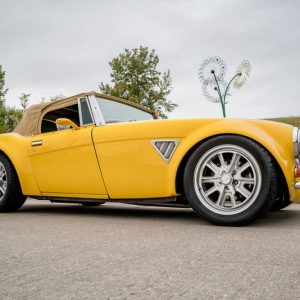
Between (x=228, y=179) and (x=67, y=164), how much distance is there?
5.55 feet

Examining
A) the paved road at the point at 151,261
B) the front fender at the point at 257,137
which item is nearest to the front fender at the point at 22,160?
the paved road at the point at 151,261

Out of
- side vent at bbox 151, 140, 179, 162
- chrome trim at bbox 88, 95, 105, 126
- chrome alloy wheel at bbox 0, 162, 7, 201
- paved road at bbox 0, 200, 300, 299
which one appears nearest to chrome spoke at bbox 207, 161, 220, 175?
side vent at bbox 151, 140, 179, 162

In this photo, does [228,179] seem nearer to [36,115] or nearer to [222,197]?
[222,197]

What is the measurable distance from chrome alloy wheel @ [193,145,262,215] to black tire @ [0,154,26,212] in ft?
7.64

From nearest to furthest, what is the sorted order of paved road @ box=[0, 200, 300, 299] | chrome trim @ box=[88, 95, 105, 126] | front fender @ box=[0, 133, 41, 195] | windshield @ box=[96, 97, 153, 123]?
paved road @ box=[0, 200, 300, 299]
chrome trim @ box=[88, 95, 105, 126]
windshield @ box=[96, 97, 153, 123]
front fender @ box=[0, 133, 41, 195]

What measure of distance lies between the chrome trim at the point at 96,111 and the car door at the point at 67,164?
133 millimetres

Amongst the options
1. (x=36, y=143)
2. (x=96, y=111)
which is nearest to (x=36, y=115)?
(x=36, y=143)

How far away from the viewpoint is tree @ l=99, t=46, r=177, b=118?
26266 millimetres

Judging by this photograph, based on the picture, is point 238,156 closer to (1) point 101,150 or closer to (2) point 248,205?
(2) point 248,205

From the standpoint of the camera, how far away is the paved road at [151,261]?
1.45m

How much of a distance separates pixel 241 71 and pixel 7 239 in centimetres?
2061

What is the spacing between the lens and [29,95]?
1323 inches

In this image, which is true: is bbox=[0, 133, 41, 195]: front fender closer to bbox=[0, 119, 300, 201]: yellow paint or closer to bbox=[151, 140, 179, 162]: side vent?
bbox=[0, 119, 300, 201]: yellow paint

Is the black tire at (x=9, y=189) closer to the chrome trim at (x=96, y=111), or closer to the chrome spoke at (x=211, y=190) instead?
the chrome trim at (x=96, y=111)
